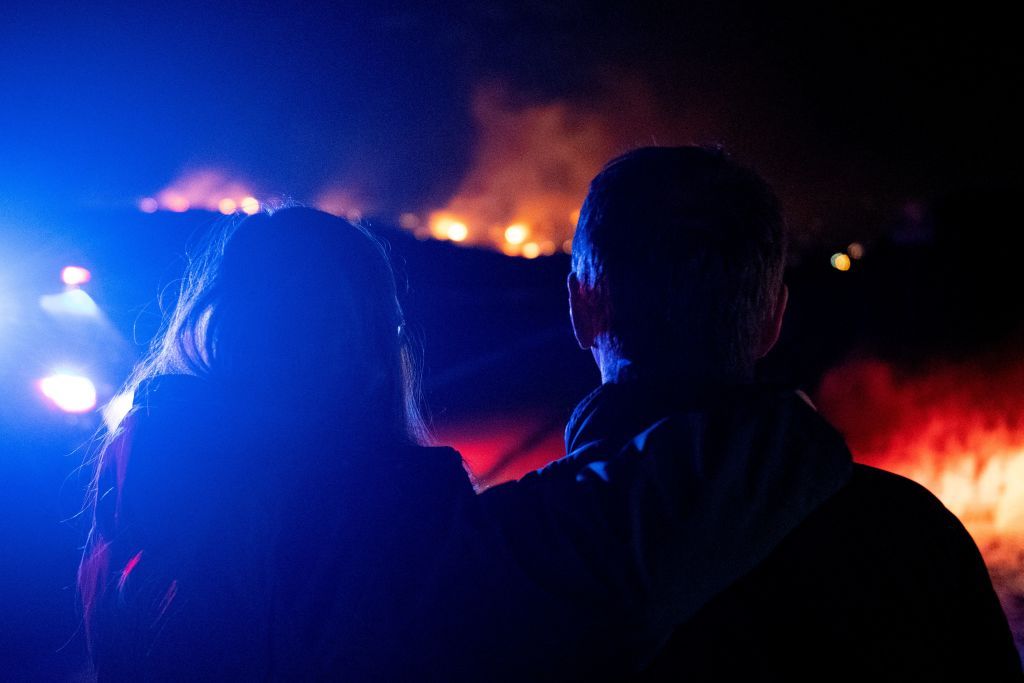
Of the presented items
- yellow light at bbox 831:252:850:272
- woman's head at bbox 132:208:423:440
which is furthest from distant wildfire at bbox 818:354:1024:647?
woman's head at bbox 132:208:423:440

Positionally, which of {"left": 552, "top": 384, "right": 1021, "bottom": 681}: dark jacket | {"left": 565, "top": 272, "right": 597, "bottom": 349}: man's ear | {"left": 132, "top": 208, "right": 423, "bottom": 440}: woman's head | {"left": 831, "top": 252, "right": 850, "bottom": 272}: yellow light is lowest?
{"left": 552, "top": 384, "right": 1021, "bottom": 681}: dark jacket

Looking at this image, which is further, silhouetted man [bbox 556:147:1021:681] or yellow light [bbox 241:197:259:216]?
yellow light [bbox 241:197:259:216]

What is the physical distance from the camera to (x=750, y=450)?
783mm

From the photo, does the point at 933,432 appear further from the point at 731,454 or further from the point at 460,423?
the point at 731,454

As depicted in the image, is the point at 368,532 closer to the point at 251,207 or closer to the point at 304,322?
the point at 304,322

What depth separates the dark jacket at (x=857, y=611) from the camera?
34.0 inches

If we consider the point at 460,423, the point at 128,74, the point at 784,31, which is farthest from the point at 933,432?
the point at 128,74

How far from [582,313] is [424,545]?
19.2 inches

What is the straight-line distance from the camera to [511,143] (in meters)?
6.50

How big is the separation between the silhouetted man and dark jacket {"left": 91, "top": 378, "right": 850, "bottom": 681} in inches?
0.8

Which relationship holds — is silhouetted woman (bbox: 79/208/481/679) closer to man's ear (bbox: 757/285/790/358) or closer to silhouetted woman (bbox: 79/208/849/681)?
silhouetted woman (bbox: 79/208/849/681)

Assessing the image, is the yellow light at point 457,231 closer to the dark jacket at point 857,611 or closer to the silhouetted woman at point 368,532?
the silhouetted woman at point 368,532

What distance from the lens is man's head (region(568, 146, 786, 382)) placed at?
975 millimetres

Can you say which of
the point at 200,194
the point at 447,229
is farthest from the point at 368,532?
the point at 447,229
